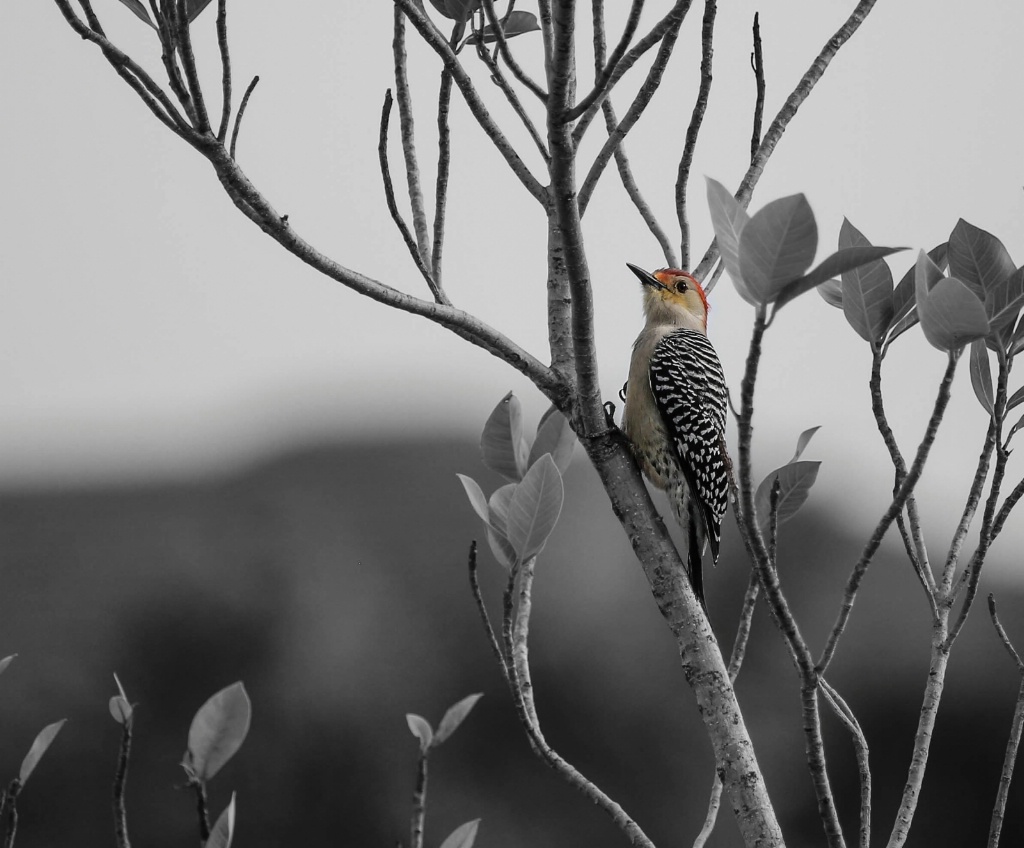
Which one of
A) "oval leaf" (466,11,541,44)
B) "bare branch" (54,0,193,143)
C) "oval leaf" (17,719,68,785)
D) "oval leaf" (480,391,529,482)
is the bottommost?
"oval leaf" (17,719,68,785)

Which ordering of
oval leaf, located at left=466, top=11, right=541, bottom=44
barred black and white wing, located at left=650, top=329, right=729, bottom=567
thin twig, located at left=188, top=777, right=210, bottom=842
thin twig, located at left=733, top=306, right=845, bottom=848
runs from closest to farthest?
thin twig, located at left=188, top=777, right=210, bottom=842
thin twig, located at left=733, top=306, right=845, bottom=848
oval leaf, located at left=466, top=11, right=541, bottom=44
barred black and white wing, located at left=650, top=329, right=729, bottom=567

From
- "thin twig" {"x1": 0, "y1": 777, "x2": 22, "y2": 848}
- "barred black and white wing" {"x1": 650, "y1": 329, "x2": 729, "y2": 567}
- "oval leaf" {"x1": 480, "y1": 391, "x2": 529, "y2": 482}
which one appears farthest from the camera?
"barred black and white wing" {"x1": 650, "y1": 329, "x2": 729, "y2": 567}

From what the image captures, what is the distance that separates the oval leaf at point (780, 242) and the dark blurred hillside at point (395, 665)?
5.99 metres

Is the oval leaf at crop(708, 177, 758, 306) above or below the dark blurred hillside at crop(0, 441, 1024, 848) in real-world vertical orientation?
above

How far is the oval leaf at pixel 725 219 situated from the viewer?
1090 mm

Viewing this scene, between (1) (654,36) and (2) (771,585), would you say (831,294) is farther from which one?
(2) (771,585)

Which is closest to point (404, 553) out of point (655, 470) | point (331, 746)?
point (331, 746)

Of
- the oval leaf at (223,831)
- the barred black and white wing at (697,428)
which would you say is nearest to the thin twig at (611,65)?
the oval leaf at (223,831)

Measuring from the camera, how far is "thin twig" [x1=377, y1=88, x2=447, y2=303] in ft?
5.29

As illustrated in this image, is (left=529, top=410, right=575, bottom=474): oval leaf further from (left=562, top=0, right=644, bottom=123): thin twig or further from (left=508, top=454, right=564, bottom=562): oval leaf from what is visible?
(left=562, top=0, right=644, bottom=123): thin twig

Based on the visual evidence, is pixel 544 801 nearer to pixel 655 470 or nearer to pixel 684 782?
pixel 684 782

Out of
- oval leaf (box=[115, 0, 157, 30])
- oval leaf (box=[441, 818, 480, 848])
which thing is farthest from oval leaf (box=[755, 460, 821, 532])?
oval leaf (box=[115, 0, 157, 30])

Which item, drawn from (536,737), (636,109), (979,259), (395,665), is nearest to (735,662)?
(536,737)

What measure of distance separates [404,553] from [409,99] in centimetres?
632
